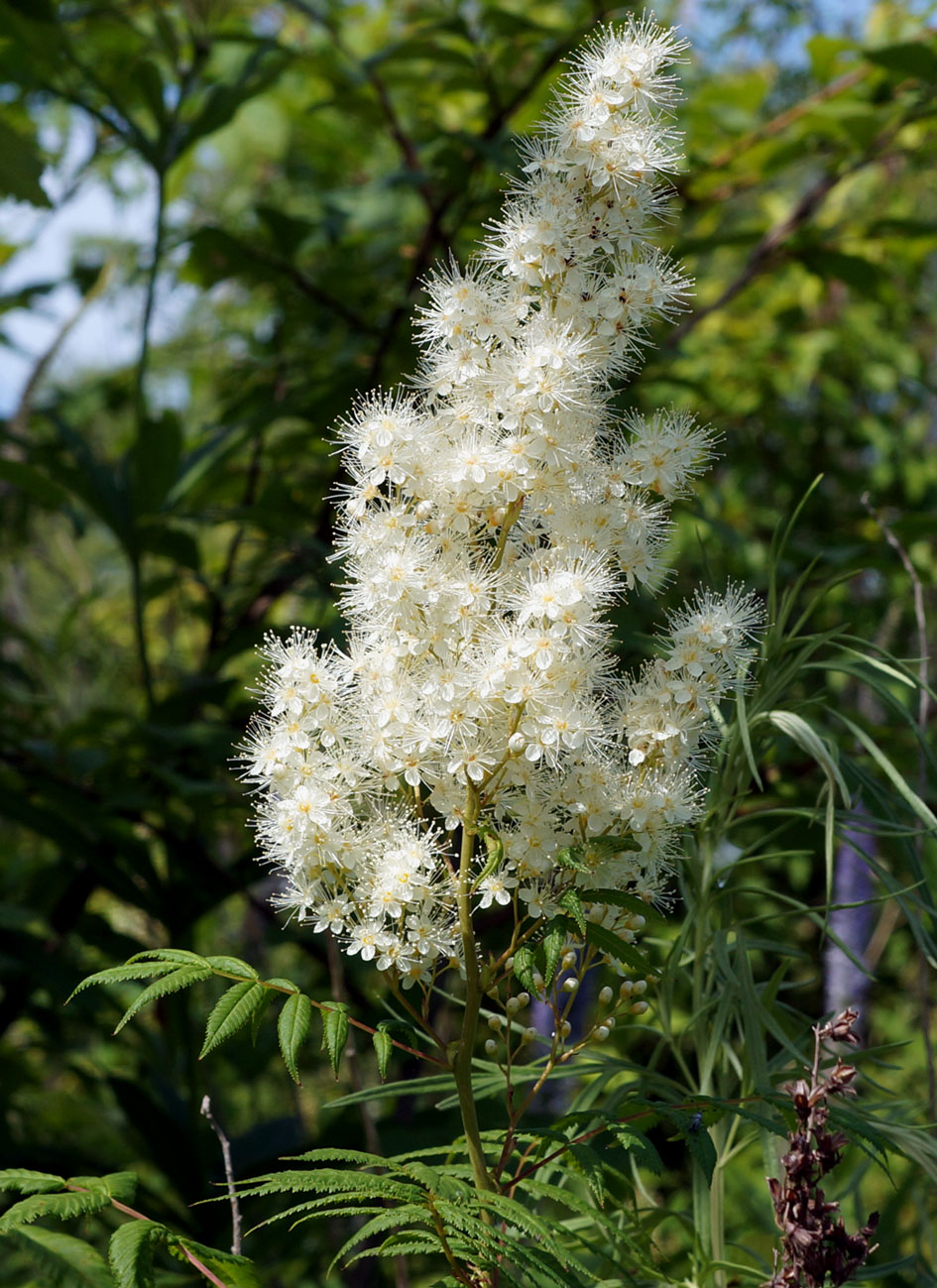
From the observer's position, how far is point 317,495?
2844 millimetres

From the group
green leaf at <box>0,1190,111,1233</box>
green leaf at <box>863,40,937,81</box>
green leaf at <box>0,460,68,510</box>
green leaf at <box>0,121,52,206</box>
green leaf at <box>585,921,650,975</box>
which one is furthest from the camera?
green leaf at <box>863,40,937,81</box>

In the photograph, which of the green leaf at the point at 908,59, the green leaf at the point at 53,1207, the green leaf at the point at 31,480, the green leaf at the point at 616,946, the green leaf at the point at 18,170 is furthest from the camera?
the green leaf at the point at 908,59

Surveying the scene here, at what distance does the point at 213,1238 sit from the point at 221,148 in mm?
2950

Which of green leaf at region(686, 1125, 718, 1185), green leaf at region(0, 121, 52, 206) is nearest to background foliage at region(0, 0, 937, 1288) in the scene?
green leaf at region(0, 121, 52, 206)

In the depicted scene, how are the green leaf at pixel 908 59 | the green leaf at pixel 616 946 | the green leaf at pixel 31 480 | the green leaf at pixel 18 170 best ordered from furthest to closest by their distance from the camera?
the green leaf at pixel 908 59, the green leaf at pixel 31 480, the green leaf at pixel 18 170, the green leaf at pixel 616 946

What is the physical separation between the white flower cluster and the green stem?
2 centimetres

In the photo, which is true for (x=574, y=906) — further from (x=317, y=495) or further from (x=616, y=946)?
(x=317, y=495)

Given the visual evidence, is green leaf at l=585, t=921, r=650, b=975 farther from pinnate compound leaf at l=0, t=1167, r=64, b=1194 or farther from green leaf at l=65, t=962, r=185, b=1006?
pinnate compound leaf at l=0, t=1167, r=64, b=1194

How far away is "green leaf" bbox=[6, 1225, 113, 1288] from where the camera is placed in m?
0.89

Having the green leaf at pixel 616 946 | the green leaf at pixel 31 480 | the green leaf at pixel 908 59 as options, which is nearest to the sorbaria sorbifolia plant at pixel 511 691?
the green leaf at pixel 616 946

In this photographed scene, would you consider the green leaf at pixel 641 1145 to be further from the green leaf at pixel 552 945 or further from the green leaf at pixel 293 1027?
the green leaf at pixel 293 1027

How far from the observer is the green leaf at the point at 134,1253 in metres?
0.82

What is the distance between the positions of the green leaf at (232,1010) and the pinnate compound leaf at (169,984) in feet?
0.09

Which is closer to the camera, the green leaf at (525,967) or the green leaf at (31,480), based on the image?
the green leaf at (525,967)
